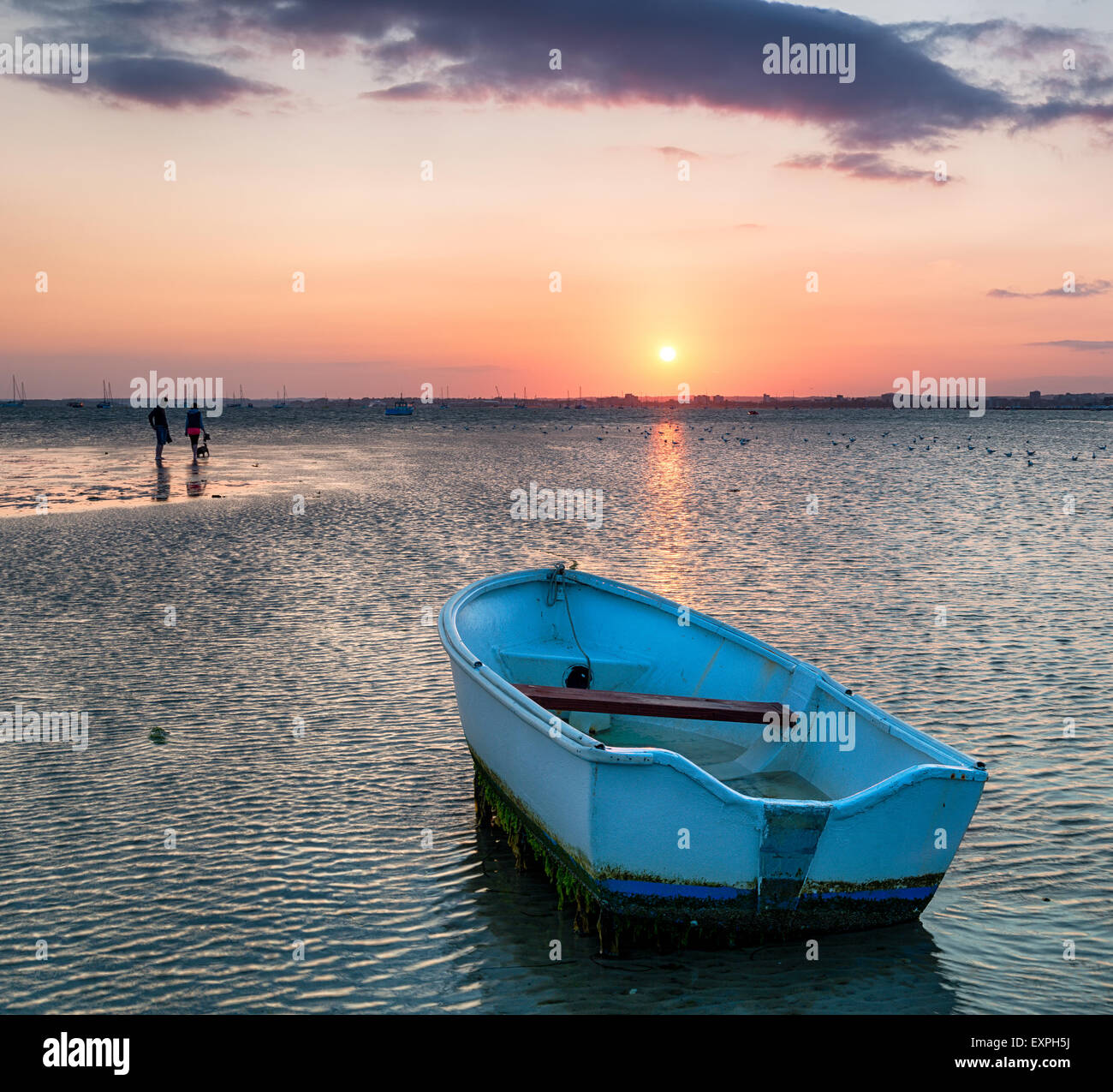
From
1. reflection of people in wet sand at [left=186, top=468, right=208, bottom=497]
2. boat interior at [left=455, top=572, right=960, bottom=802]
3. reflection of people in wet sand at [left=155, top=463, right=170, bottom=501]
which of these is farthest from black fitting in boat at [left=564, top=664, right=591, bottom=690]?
reflection of people in wet sand at [left=186, top=468, right=208, bottom=497]

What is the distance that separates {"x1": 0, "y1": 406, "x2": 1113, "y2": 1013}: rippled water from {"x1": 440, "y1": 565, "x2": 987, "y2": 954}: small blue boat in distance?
9.6 inches

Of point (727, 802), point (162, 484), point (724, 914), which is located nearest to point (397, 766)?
point (724, 914)

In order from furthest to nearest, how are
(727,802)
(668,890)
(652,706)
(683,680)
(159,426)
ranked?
(159,426)
(683,680)
(652,706)
(668,890)
(727,802)

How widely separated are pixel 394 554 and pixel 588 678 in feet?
34.0

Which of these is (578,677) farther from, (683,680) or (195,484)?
(195,484)

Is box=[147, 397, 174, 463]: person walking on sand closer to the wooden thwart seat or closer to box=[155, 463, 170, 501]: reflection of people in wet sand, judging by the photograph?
box=[155, 463, 170, 501]: reflection of people in wet sand

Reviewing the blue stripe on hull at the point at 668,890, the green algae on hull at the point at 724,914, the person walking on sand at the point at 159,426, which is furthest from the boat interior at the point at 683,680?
the person walking on sand at the point at 159,426

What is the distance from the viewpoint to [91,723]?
29.9 ft

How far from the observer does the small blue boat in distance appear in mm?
5457

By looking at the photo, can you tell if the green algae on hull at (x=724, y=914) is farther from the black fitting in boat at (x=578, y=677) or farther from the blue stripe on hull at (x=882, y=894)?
the black fitting in boat at (x=578, y=677)

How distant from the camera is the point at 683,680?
920cm

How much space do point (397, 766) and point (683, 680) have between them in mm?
2647
